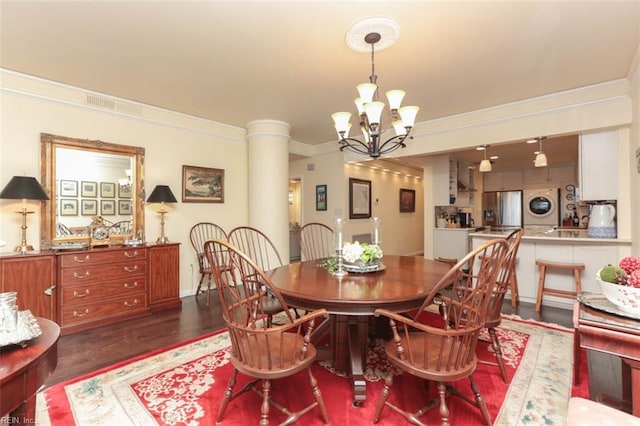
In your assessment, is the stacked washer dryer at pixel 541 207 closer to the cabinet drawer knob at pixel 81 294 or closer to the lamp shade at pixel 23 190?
the cabinet drawer knob at pixel 81 294

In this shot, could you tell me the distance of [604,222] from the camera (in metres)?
3.51

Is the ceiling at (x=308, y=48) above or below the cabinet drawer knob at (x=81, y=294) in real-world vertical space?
above

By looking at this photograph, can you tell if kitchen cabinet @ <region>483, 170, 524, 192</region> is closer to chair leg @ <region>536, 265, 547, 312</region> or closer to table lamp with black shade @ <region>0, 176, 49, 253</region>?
chair leg @ <region>536, 265, 547, 312</region>

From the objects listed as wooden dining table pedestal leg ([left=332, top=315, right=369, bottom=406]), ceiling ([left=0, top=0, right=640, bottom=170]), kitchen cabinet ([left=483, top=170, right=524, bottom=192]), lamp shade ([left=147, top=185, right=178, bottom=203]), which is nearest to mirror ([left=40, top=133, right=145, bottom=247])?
lamp shade ([left=147, top=185, right=178, bottom=203])

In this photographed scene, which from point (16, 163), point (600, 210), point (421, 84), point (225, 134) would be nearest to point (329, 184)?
point (225, 134)

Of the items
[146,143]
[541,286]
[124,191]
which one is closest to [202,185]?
[146,143]

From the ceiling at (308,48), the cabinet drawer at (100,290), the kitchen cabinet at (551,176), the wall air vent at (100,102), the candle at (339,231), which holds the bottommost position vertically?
the cabinet drawer at (100,290)

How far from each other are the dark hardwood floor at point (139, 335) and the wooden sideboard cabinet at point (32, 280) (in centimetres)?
36

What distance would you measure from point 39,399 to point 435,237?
16.6ft

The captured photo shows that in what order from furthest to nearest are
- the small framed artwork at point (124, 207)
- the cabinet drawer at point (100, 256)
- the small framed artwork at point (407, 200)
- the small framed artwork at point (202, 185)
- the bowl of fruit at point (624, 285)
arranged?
the small framed artwork at point (407, 200)
the small framed artwork at point (202, 185)
the small framed artwork at point (124, 207)
the cabinet drawer at point (100, 256)
the bowl of fruit at point (624, 285)

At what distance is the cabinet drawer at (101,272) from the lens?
9.65 ft

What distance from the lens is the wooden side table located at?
0.89 meters

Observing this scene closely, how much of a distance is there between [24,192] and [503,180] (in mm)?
8938

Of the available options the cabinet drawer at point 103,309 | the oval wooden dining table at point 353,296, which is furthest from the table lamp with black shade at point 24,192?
the oval wooden dining table at point 353,296
